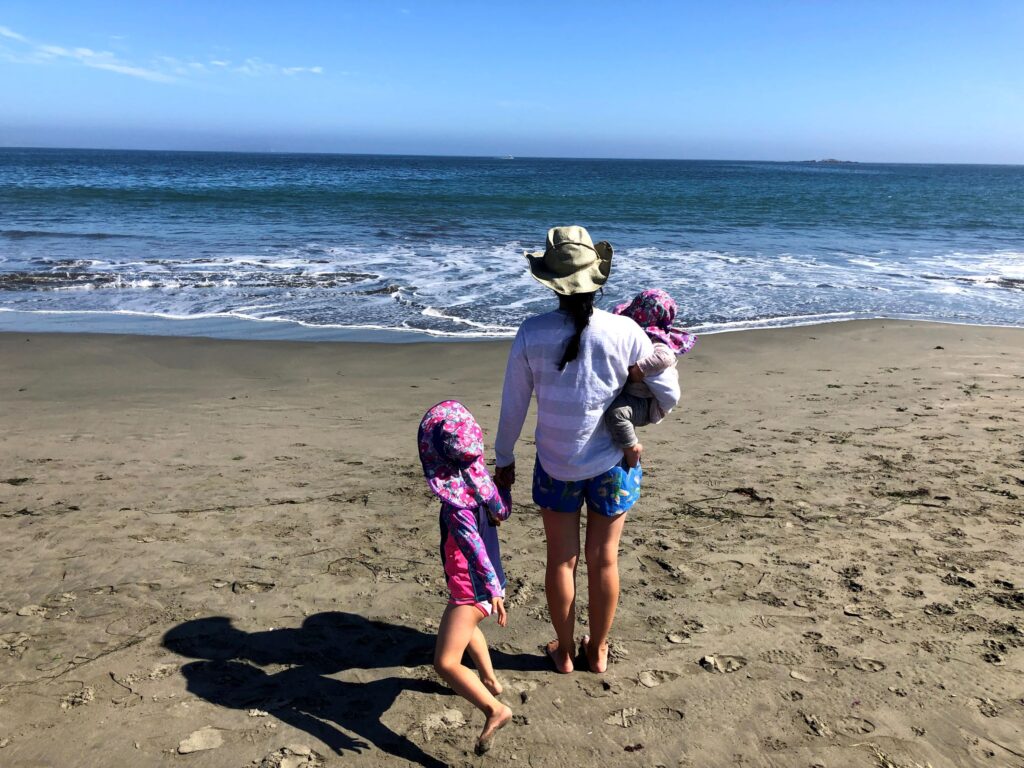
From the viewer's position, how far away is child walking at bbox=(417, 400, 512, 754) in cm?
254

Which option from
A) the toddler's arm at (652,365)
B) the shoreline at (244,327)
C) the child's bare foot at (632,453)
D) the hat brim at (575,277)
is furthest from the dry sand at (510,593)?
the shoreline at (244,327)

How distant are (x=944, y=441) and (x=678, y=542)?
263 centimetres

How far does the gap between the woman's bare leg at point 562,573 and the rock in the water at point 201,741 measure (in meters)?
1.27

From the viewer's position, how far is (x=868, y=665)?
2977 millimetres

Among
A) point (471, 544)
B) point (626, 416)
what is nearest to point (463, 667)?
point (471, 544)

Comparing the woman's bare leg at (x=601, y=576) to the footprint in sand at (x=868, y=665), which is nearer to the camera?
the woman's bare leg at (x=601, y=576)

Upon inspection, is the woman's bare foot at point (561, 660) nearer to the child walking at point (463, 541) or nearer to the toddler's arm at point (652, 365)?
the child walking at point (463, 541)

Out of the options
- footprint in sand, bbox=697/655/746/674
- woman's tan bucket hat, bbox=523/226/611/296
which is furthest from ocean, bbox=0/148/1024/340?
woman's tan bucket hat, bbox=523/226/611/296

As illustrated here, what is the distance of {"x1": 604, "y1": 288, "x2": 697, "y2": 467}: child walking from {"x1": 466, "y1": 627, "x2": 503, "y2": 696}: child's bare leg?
0.85 meters

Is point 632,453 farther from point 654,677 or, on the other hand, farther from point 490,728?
point 490,728

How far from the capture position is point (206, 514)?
4262 millimetres

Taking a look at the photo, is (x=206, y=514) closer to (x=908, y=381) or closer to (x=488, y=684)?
(x=488, y=684)

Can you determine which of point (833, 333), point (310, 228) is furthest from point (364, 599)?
point (310, 228)

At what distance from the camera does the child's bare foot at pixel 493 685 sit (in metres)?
2.78
